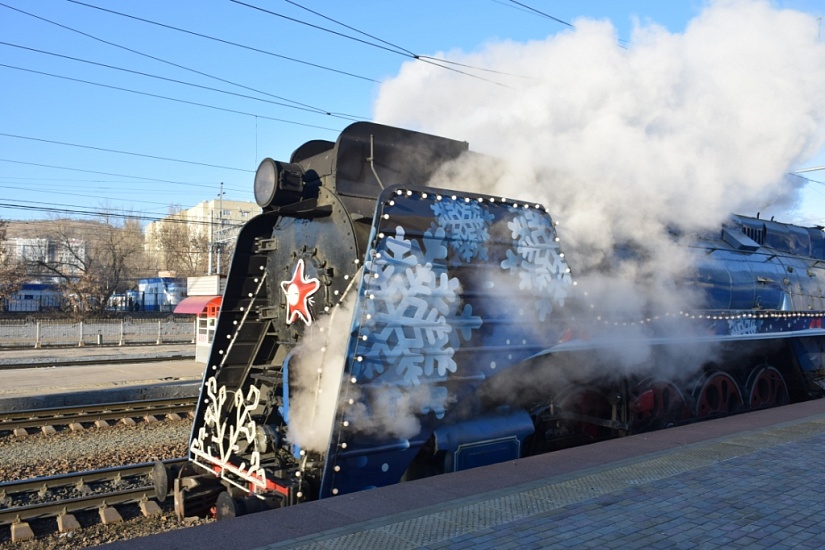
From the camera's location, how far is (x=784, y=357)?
9.66 metres

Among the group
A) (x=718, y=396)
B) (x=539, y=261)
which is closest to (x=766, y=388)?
(x=718, y=396)

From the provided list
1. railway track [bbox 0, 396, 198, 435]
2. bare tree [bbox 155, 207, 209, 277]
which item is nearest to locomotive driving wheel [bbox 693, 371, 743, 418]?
railway track [bbox 0, 396, 198, 435]

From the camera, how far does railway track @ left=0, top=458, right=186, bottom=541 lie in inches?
238

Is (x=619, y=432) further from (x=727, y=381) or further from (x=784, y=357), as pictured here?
(x=784, y=357)

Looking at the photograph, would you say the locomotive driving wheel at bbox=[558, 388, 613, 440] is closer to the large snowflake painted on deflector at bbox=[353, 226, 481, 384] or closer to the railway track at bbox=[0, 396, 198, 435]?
the large snowflake painted on deflector at bbox=[353, 226, 481, 384]

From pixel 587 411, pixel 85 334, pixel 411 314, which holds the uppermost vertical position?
pixel 411 314

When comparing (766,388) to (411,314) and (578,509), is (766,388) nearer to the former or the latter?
(578,509)

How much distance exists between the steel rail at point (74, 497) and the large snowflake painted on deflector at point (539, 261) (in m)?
3.57

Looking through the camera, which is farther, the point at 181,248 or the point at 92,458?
the point at 181,248

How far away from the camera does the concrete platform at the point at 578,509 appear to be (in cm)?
371

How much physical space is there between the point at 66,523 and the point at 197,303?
14.4 metres

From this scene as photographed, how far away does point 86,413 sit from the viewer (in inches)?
426

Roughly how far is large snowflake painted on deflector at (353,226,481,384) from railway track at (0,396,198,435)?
750 cm

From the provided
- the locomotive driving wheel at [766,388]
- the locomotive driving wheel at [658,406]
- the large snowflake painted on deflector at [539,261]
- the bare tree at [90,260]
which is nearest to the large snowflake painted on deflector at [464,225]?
the large snowflake painted on deflector at [539,261]
